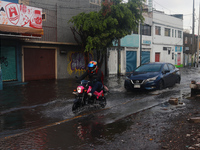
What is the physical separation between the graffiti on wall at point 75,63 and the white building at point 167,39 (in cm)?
1464

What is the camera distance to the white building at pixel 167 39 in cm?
3247

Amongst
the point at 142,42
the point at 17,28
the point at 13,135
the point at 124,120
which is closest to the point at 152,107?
the point at 124,120

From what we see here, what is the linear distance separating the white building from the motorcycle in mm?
25360

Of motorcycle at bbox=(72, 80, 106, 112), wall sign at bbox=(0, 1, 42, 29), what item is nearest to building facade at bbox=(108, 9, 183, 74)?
wall sign at bbox=(0, 1, 42, 29)

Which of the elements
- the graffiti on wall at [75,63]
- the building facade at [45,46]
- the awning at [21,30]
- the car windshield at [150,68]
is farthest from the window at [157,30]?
the awning at [21,30]

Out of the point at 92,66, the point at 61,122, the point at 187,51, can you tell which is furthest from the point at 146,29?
the point at 61,122

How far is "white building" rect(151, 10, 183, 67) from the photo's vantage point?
32.5 meters

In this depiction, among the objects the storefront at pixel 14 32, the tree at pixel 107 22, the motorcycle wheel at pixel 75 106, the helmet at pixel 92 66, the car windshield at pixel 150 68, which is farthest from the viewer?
the tree at pixel 107 22

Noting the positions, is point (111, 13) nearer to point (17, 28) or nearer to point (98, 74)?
point (17, 28)

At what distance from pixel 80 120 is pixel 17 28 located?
876cm

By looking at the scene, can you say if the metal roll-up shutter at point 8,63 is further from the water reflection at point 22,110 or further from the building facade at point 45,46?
the water reflection at point 22,110

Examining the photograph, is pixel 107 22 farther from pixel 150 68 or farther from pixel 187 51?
pixel 187 51

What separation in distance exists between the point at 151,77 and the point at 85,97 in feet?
16.8

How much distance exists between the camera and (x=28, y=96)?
1086 cm
